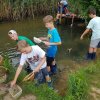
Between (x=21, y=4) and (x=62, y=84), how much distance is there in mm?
7023

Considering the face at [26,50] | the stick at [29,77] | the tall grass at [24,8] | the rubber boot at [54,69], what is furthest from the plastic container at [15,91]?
the tall grass at [24,8]

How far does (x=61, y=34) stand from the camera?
37.4ft

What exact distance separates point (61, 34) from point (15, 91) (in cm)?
609

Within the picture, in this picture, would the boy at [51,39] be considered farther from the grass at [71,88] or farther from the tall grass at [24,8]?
the tall grass at [24,8]

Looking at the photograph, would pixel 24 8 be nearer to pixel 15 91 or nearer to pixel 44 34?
pixel 44 34

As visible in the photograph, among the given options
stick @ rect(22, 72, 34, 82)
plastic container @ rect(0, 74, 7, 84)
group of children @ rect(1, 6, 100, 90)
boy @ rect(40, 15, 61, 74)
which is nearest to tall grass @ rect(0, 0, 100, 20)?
group of children @ rect(1, 6, 100, 90)

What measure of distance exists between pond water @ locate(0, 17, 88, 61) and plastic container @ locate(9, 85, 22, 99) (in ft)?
10.8

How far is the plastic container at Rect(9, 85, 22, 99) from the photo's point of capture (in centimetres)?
554

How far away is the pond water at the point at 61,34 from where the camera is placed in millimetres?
9316

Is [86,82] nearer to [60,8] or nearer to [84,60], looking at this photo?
[84,60]

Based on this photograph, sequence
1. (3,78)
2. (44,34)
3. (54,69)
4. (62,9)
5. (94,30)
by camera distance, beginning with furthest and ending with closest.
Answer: (62,9) < (44,34) < (94,30) < (54,69) < (3,78)

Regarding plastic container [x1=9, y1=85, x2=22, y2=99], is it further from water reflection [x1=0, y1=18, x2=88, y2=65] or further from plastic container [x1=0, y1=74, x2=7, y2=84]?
water reflection [x1=0, y1=18, x2=88, y2=65]

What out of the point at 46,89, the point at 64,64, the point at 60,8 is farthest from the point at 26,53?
the point at 60,8

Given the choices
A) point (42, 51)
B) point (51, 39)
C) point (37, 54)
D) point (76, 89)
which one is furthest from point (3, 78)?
point (76, 89)
